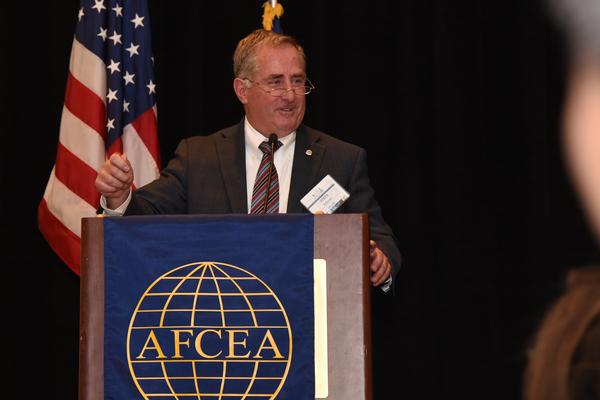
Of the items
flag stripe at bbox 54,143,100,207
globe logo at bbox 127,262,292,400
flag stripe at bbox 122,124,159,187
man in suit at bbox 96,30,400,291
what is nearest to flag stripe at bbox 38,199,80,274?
flag stripe at bbox 54,143,100,207

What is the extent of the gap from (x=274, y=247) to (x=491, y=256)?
91.7 inches

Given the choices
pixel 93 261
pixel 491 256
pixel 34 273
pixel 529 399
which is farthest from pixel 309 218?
pixel 34 273

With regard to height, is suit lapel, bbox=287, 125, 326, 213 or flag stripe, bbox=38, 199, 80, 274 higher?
suit lapel, bbox=287, 125, 326, 213

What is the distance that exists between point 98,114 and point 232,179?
4.50 feet

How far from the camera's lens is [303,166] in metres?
2.87

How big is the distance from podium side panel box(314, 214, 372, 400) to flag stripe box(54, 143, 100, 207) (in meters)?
2.31

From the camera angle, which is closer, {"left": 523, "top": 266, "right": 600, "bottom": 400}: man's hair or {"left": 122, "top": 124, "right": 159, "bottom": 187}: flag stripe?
{"left": 523, "top": 266, "right": 600, "bottom": 400}: man's hair

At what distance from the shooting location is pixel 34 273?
421 cm

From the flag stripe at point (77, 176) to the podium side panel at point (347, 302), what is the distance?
7.58 feet

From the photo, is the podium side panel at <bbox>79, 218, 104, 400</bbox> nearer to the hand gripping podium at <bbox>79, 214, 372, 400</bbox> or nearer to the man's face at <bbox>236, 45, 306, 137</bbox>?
the hand gripping podium at <bbox>79, 214, 372, 400</bbox>

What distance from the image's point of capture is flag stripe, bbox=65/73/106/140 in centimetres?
393

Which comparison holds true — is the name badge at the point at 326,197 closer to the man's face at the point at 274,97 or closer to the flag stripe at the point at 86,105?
the man's face at the point at 274,97

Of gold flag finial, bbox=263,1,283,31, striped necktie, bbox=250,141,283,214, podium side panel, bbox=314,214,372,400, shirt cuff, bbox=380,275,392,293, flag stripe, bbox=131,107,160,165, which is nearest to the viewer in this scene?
podium side panel, bbox=314,214,372,400

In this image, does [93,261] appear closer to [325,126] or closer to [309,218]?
[309,218]
